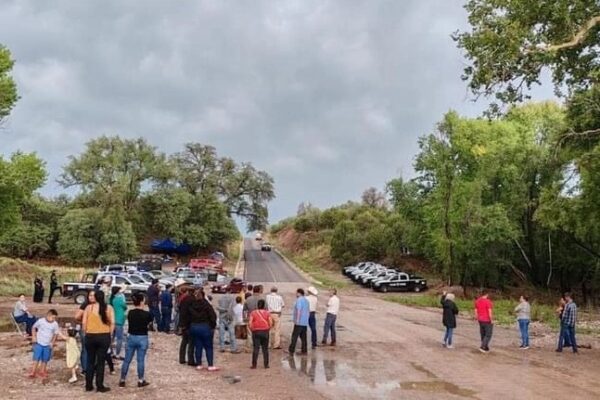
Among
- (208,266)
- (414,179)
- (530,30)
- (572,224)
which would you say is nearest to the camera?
(530,30)

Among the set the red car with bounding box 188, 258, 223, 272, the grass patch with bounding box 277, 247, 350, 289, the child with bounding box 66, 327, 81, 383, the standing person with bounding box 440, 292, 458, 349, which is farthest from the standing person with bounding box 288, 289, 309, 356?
the red car with bounding box 188, 258, 223, 272

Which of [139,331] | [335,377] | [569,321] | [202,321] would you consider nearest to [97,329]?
[139,331]

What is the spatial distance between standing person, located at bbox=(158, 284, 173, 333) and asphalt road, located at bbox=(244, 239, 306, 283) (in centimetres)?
3757

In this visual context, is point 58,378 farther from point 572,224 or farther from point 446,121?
point 446,121

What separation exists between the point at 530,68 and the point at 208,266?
46344mm

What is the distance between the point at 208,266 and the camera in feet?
202

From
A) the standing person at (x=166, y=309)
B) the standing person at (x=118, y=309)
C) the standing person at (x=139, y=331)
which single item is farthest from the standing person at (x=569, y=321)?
the standing person at (x=139, y=331)

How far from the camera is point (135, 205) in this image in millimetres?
80375

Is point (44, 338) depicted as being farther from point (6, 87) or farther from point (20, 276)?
point (20, 276)

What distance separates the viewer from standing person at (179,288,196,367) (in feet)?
45.1

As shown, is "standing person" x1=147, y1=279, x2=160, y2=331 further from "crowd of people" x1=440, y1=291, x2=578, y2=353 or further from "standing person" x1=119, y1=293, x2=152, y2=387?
"crowd of people" x1=440, y1=291, x2=578, y2=353

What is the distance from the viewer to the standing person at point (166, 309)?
1975cm

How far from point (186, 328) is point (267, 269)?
58.2 m

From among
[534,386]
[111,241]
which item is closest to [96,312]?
[534,386]
